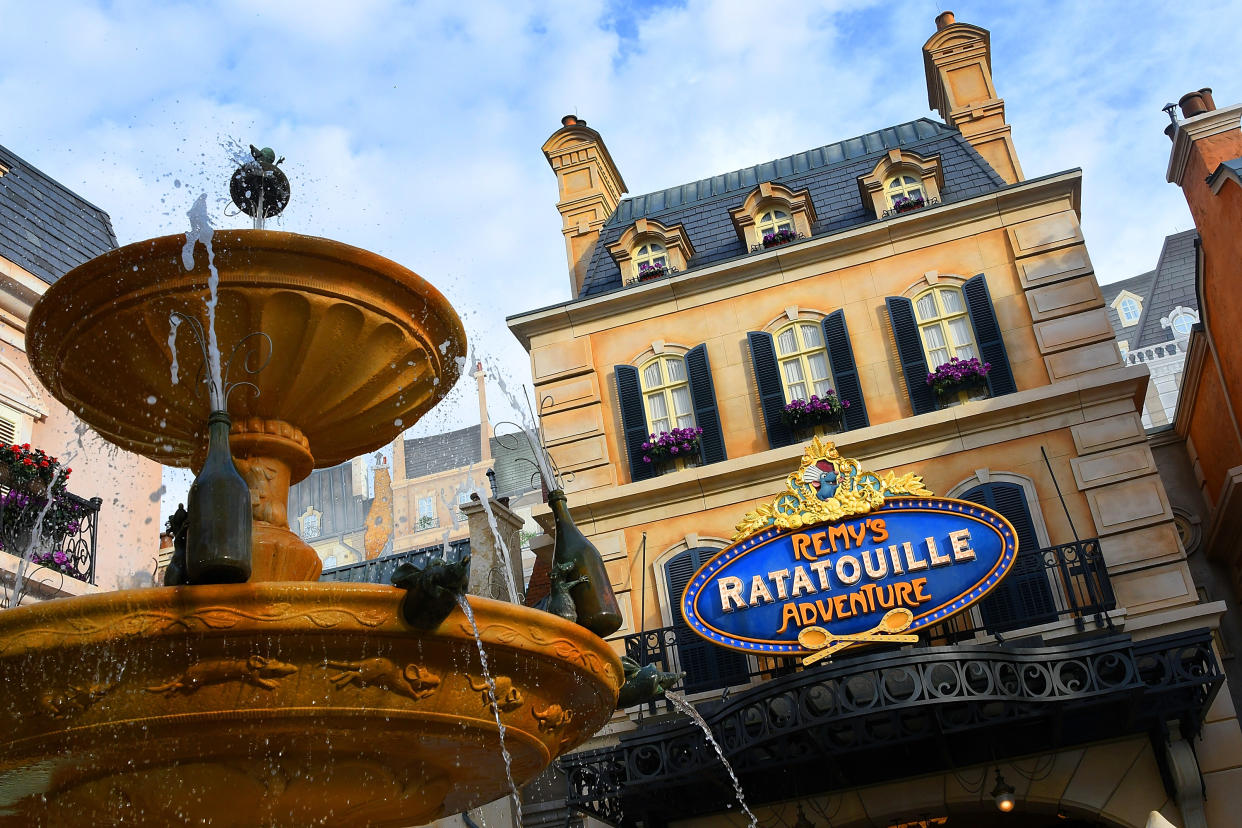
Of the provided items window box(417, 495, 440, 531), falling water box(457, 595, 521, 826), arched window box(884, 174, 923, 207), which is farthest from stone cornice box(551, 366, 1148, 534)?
window box(417, 495, 440, 531)

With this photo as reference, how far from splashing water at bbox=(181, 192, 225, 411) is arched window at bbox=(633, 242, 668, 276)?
15555 mm

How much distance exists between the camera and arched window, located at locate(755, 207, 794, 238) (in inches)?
826

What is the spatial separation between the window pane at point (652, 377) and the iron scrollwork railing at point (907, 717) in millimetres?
6401

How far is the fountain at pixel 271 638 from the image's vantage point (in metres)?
4.53

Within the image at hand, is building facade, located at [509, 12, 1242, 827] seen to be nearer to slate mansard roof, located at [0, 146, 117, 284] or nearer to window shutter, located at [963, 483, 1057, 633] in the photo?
window shutter, located at [963, 483, 1057, 633]

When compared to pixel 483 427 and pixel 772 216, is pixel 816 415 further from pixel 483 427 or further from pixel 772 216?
pixel 483 427

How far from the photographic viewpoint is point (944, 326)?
1883cm

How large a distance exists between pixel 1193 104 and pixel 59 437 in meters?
18.6

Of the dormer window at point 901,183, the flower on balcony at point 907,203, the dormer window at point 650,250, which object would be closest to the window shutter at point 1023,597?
the flower on balcony at point 907,203

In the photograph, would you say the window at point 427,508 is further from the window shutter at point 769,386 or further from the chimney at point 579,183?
the window shutter at point 769,386

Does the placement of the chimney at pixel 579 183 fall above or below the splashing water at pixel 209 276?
above

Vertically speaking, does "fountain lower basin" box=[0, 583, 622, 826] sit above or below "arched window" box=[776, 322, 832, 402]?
below

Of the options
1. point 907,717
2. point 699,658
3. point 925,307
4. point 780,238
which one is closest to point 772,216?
point 780,238

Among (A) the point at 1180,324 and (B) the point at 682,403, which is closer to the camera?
(B) the point at 682,403
